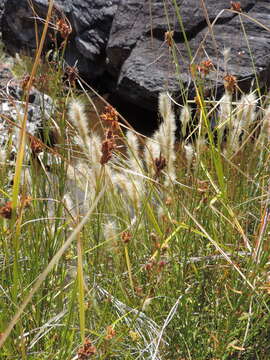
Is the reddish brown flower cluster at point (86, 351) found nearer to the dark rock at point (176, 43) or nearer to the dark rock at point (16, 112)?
the dark rock at point (16, 112)

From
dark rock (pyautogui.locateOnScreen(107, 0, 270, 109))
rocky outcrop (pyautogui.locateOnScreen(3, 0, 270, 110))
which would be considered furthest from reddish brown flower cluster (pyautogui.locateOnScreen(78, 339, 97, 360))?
dark rock (pyautogui.locateOnScreen(107, 0, 270, 109))

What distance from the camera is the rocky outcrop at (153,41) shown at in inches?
157

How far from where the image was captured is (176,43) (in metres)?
4.32

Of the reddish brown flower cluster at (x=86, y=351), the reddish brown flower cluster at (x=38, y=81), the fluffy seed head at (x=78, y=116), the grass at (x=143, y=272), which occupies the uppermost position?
the reddish brown flower cluster at (x=38, y=81)

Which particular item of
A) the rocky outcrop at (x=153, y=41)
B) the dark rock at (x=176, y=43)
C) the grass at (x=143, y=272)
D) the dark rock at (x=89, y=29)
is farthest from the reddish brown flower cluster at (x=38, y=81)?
the dark rock at (x=89, y=29)

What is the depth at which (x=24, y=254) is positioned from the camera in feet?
4.36

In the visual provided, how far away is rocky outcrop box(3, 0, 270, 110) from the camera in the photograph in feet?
13.1

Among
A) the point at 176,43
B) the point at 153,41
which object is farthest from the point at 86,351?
the point at 153,41

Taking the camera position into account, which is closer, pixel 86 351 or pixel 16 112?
pixel 86 351

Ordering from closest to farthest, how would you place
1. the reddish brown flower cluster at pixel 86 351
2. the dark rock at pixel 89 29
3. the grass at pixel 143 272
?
1. the reddish brown flower cluster at pixel 86 351
2. the grass at pixel 143 272
3. the dark rock at pixel 89 29

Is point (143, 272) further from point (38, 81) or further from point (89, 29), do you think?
point (89, 29)

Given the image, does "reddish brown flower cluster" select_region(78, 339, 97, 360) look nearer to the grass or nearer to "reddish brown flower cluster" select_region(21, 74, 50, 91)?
the grass

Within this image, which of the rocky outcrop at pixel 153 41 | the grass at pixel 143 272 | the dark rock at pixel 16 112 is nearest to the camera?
the grass at pixel 143 272

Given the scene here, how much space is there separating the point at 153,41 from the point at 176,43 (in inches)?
8.7
